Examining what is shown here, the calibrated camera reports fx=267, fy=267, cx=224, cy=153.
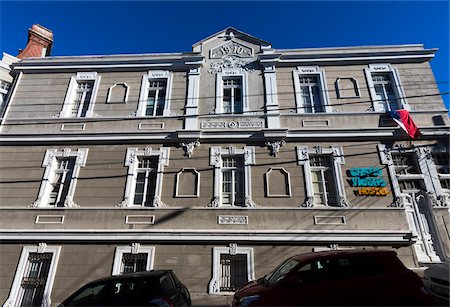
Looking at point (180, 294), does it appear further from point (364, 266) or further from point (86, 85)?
point (86, 85)

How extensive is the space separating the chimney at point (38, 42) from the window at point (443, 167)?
71.6 ft

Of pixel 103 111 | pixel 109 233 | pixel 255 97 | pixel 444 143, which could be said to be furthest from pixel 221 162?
pixel 444 143

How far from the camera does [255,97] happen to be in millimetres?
12375

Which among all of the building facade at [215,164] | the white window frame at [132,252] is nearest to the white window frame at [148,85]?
the building facade at [215,164]

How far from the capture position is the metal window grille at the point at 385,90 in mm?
11977

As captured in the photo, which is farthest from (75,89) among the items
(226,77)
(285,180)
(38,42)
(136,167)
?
(285,180)

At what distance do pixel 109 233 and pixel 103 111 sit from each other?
580 centimetres

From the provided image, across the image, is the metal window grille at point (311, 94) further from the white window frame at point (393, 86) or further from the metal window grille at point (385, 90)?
the metal window grille at point (385, 90)

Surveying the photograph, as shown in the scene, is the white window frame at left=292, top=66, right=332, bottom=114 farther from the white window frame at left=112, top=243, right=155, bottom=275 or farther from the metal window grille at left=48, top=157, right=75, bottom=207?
the metal window grille at left=48, top=157, right=75, bottom=207

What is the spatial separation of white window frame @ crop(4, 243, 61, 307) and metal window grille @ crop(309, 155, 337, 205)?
10028 mm

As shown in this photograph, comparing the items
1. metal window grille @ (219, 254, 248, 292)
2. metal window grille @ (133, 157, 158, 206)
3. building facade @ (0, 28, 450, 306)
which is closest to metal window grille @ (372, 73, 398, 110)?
building facade @ (0, 28, 450, 306)

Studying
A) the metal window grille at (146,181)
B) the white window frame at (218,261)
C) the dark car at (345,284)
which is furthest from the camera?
the metal window grille at (146,181)

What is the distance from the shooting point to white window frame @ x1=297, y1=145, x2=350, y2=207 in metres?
10.2

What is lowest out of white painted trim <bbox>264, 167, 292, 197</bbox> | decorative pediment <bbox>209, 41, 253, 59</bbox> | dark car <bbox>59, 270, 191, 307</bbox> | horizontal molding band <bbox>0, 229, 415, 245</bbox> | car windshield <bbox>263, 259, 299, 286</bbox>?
dark car <bbox>59, 270, 191, 307</bbox>
